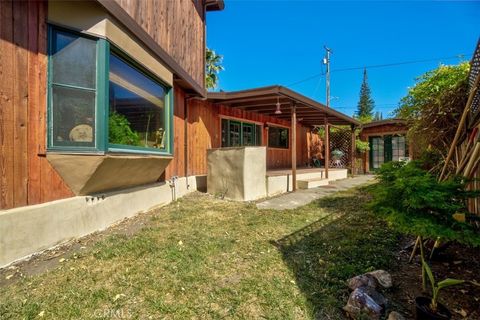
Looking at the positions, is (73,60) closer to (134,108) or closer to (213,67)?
(134,108)

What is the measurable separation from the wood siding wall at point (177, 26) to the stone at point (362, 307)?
475 cm

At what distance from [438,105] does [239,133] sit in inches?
257

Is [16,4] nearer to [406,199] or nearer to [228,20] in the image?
[406,199]

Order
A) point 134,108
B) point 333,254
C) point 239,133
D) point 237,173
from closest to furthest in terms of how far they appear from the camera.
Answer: point 333,254 → point 134,108 → point 237,173 → point 239,133

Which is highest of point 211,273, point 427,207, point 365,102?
point 365,102

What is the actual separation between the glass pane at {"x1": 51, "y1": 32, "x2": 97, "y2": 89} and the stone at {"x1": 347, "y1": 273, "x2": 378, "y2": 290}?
3775 millimetres

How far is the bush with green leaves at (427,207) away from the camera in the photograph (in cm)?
190

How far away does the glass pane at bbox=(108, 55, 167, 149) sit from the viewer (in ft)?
Answer: 11.9

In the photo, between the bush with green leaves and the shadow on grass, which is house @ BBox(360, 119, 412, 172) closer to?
the shadow on grass

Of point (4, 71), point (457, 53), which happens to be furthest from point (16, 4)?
point (457, 53)

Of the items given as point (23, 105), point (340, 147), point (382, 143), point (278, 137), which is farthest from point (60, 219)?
point (382, 143)

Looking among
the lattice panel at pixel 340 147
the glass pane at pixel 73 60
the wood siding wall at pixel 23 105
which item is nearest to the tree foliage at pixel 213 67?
the lattice panel at pixel 340 147

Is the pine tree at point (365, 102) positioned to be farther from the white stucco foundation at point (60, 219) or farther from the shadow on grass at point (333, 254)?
the white stucco foundation at point (60, 219)

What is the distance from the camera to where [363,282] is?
229cm
